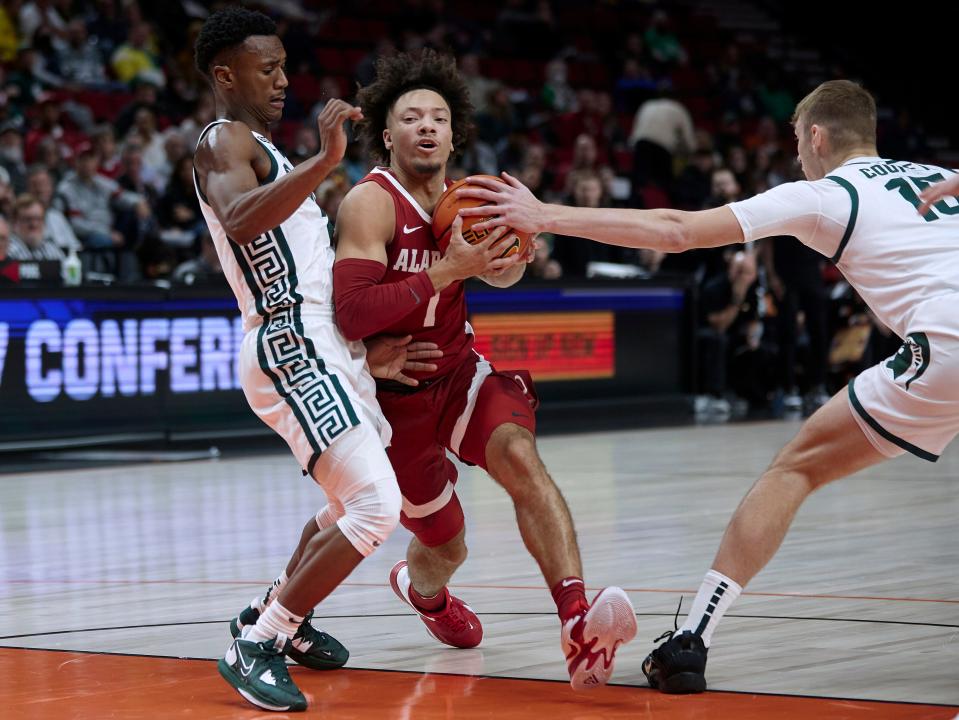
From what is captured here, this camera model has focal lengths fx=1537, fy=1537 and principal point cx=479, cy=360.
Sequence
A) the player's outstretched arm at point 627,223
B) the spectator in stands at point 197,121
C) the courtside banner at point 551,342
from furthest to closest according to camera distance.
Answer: the spectator in stands at point 197,121, the courtside banner at point 551,342, the player's outstretched arm at point 627,223

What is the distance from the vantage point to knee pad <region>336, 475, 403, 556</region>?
4.48m

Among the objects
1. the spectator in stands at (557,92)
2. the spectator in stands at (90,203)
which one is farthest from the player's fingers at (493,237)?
the spectator in stands at (557,92)

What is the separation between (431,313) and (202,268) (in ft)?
25.3

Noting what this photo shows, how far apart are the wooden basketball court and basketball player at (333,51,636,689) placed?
36 centimetres

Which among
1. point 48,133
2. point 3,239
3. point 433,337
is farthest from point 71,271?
point 433,337

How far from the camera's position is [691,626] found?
4645 mm

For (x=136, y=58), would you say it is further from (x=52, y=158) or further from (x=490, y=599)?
(x=490, y=599)

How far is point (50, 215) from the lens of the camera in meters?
12.8

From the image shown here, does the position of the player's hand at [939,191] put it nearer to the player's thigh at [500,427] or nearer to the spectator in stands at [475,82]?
the player's thigh at [500,427]

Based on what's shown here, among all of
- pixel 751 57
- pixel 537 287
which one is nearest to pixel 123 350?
pixel 537 287

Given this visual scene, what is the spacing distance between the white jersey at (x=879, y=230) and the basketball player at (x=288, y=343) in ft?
4.19

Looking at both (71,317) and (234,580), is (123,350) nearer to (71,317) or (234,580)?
(71,317)

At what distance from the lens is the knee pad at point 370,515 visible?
448 centimetres

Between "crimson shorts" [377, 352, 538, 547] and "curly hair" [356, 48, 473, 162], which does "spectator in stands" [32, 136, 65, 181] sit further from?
"crimson shorts" [377, 352, 538, 547]
